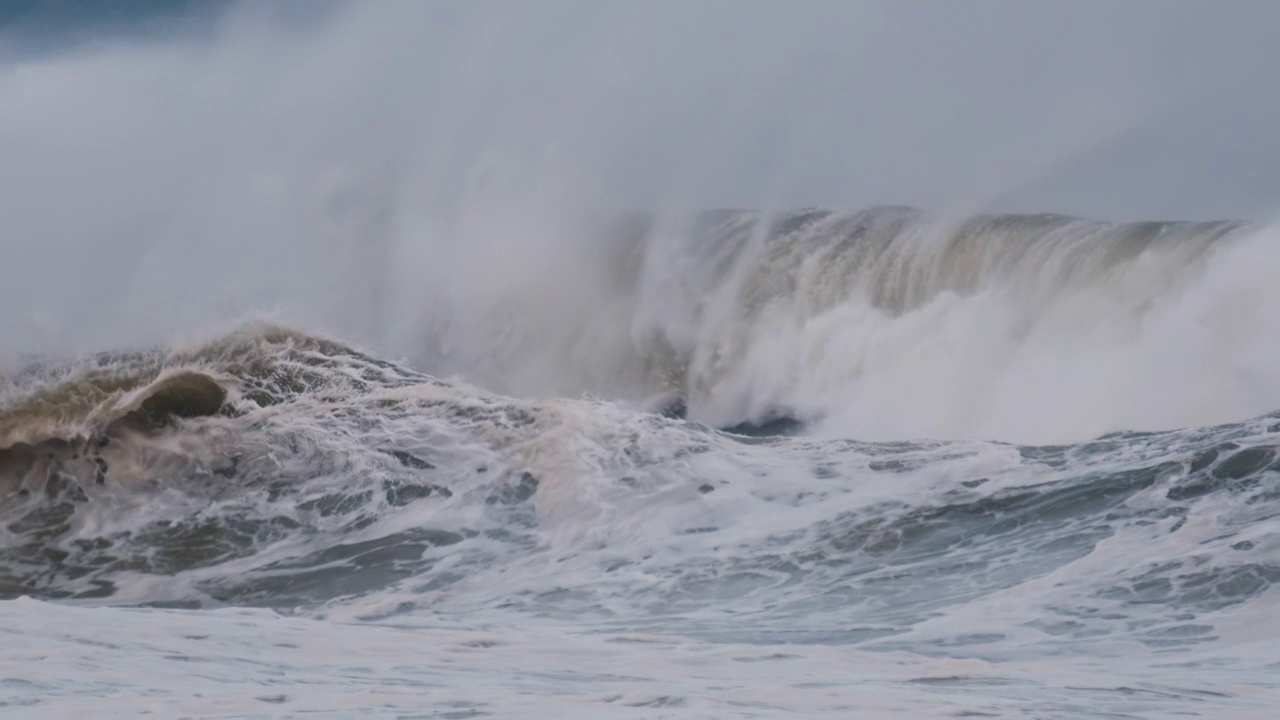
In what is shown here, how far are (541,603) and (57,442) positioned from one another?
6.34 metres

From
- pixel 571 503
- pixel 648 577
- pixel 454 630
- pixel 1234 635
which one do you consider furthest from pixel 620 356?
pixel 1234 635

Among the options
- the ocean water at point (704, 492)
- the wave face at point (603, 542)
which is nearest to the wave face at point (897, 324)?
the ocean water at point (704, 492)

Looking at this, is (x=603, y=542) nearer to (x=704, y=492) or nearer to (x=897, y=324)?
(x=704, y=492)

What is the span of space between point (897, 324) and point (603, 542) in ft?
24.3

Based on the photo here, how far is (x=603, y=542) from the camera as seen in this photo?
1160 cm

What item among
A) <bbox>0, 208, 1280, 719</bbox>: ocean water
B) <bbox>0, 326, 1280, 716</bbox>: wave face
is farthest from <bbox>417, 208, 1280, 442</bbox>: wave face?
<bbox>0, 326, 1280, 716</bbox>: wave face

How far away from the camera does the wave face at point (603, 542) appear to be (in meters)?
7.50

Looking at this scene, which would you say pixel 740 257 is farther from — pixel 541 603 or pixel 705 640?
pixel 705 640

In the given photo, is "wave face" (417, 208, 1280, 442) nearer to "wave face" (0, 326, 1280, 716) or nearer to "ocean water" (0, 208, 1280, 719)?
"ocean water" (0, 208, 1280, 719)

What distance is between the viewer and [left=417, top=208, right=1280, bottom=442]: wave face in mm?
15523

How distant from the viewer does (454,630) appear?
9.23m

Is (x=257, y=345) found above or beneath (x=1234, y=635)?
above

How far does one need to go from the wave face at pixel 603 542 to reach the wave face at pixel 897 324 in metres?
1.37

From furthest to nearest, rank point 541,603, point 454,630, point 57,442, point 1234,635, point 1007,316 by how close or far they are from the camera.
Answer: point 1007,316 → point 57,442 → point 541,603 → point 454,630 → point 1234,635
